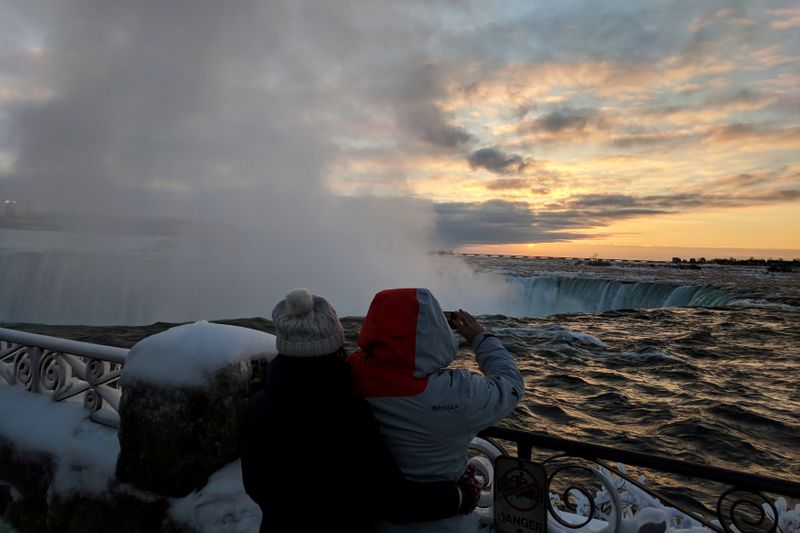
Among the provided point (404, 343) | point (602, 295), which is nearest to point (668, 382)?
point (404, 343)

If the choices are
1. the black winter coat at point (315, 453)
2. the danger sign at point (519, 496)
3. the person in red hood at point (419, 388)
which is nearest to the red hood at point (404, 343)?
the person in red hood at point (419, 388)

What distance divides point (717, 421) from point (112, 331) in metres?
24.5

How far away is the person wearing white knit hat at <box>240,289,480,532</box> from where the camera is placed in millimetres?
1652

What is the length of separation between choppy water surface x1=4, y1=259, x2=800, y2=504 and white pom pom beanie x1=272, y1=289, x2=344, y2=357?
9.76 m

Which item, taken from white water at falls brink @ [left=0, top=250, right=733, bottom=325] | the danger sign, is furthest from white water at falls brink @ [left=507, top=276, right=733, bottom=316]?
the danger sign

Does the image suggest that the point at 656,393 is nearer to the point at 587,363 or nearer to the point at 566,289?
the point at 587,363

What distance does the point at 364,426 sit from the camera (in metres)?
1.69

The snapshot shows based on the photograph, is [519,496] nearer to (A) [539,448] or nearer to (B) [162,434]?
(A) [539,448]

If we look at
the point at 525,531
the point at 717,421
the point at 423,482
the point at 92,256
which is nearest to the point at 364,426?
the point at 423,482

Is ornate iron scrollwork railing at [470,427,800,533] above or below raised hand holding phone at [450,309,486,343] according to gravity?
below

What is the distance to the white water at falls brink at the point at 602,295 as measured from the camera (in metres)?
33.9

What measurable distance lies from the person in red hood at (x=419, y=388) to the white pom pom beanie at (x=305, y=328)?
0.42 ft

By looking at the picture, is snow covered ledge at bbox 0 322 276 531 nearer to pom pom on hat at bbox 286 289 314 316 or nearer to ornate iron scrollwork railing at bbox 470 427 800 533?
pom pom on hat at bbox 286 289 314 316

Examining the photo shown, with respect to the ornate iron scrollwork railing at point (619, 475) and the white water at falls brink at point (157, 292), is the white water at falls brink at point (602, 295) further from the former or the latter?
the ornate iron scrollwork railing at point (619, 475)
